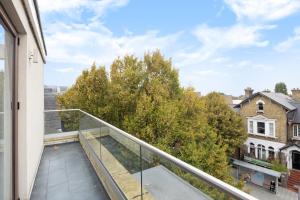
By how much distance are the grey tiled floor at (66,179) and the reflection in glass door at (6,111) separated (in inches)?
33.1

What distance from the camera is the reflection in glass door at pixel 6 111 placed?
1.97 m

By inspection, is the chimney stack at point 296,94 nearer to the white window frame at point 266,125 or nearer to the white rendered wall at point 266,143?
the white window frame at point 266,125

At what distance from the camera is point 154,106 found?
41.2 feet

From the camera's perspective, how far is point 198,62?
73.1 ft

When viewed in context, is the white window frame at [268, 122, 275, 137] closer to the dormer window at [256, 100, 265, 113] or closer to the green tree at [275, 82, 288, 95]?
the dormer window at [256, 100, 265, 113]

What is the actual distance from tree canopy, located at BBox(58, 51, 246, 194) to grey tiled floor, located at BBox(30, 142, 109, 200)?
23.4 feet

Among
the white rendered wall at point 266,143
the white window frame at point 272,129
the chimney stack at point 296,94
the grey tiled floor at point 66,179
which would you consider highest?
the chimney stack at point 296,94

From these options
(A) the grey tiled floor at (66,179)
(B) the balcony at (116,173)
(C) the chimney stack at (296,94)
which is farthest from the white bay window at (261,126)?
(A) the grey tiled floor at (66,179)

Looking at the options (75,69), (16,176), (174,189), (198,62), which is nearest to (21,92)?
(16,176)

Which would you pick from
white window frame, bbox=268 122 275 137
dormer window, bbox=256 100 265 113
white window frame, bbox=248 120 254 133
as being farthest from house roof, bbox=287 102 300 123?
white window frame, bbox=248 120 254 133

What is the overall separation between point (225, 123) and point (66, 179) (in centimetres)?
1460

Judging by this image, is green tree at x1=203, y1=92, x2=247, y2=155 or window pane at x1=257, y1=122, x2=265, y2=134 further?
window pane at x1=257, y1=122, x2=265, y2=134

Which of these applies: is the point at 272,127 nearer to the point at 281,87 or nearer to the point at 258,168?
the point at 258,168

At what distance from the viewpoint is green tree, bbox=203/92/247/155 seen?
16250mm
